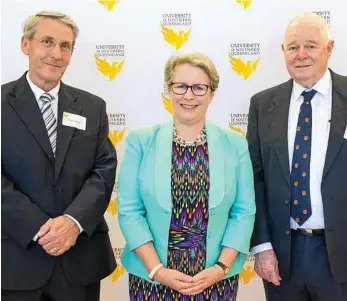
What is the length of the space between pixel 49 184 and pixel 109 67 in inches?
47.2

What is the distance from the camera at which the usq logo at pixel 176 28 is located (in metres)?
3.16

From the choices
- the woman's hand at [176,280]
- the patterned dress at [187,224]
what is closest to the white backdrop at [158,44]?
the patterned dress at [187,224]

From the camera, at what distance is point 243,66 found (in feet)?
10.5

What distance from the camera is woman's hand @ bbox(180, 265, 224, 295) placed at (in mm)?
2018

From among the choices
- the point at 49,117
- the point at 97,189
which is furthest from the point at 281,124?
the point at 49,117

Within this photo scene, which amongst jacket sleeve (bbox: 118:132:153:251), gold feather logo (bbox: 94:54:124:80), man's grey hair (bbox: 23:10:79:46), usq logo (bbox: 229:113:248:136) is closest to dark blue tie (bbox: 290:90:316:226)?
jacket sleeve (bbox: 118:132:153:251)

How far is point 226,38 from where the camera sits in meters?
3.17

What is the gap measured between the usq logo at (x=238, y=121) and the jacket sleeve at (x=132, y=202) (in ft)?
3.97

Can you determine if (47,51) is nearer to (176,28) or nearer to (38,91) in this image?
(38,91)

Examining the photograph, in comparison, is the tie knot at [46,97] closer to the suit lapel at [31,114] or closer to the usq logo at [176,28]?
the suit lapel at [31,114]

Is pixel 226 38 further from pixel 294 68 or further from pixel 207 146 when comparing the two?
pixel 207 146

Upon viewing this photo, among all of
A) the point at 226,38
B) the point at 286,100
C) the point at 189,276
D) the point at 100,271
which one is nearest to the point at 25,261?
the point at 100,271

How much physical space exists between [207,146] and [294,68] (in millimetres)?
593

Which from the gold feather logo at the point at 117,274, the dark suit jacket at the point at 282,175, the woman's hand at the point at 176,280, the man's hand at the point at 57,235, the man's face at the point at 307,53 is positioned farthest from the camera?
the gold feather logo at the point at 117,274
